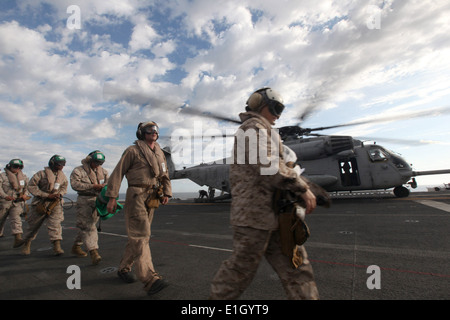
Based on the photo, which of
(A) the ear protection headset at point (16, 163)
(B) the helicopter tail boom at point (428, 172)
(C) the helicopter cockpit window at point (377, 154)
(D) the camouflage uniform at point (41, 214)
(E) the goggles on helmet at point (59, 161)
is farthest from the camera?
(C) the helicopter cockpit window at point (377, 154)

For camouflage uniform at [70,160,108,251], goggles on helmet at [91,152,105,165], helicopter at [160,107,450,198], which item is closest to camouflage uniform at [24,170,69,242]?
camouflage uniform at [70,160,108,251]

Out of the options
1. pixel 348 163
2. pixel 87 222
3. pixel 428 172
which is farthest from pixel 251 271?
pixel 428 172

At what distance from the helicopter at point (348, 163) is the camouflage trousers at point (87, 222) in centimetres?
852

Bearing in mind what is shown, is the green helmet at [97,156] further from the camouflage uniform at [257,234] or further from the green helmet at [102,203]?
the camouflage uniform at [257,234]

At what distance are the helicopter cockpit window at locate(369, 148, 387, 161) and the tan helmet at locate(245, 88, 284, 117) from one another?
12.8m

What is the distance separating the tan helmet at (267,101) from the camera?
7.20 feet

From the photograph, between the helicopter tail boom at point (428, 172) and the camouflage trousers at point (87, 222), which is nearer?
the camouflage trousers at point (87, 222)

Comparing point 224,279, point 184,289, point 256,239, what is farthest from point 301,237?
point 184,289

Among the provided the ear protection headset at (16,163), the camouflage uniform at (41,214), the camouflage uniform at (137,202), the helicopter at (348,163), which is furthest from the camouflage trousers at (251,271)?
the helicopter at (348,163)

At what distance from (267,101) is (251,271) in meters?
1.46

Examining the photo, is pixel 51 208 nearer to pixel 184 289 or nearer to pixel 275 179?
pixel 184 289

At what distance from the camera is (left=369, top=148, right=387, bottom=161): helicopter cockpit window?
1259 centimetres

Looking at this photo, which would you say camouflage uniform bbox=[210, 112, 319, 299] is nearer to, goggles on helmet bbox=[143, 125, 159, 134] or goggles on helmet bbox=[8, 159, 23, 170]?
goggles on helmet bbox=[143, 125, 159, 134]

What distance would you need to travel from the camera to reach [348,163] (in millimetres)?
13078
